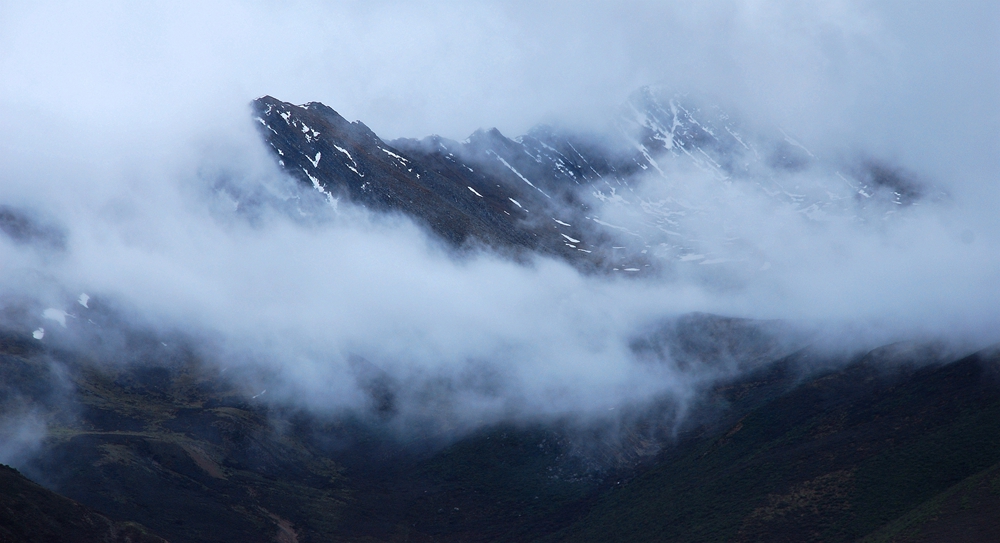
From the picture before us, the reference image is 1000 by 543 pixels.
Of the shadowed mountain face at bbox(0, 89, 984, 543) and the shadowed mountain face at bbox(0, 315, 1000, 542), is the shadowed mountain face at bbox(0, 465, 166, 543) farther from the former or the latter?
the shadowed mountain face at bbox(0, 315, 1000, 542)

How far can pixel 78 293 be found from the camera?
182 metres

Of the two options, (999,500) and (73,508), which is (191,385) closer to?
(73,508)

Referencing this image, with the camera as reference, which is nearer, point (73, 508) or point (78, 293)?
point (73, 508)

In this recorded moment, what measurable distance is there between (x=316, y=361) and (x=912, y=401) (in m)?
127

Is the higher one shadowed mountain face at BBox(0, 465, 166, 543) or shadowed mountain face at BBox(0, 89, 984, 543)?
shadowed mountain face at BBox(0, 89, 984, 543)

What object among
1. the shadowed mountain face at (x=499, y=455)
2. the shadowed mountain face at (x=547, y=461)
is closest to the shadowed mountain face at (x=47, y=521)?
the shadowed mountain face at (x=499, y=455)

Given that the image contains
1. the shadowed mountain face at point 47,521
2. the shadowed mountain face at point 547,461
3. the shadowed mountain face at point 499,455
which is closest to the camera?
the shadowed mountain face at point 47,521

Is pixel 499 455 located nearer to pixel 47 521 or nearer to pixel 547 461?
pixel 547 461

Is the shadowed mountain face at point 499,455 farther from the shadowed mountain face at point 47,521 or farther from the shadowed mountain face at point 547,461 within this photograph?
the shadowed mountain face at point 547,461

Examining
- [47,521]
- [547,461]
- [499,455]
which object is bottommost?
[47,521]

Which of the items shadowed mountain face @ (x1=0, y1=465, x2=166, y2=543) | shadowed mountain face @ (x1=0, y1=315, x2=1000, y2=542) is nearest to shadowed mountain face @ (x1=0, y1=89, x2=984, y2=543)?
shadowed mountain face @ (x1=0, y1=465, x2=166, y2=543)

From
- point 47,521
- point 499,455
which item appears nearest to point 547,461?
point 499,455

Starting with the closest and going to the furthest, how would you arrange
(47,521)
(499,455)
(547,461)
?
(47,521) → (547,461) → (499,455)

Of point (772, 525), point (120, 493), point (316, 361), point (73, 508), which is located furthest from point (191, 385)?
point (772, 525)
